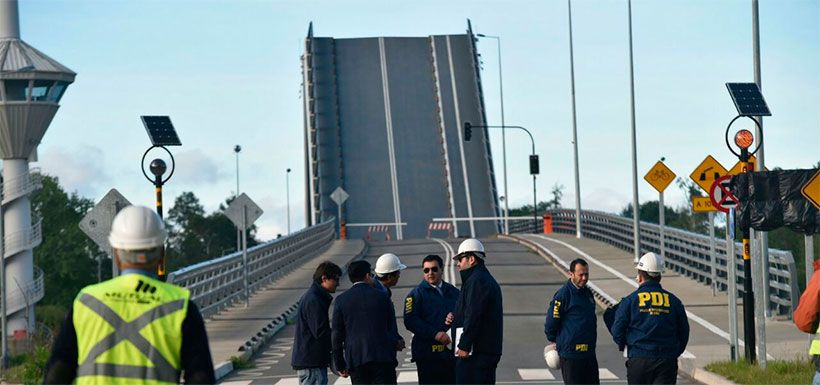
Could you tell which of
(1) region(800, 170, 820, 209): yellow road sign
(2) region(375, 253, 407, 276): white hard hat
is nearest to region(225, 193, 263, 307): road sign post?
(1) region(800, 170, 820, 209): yellow road sign

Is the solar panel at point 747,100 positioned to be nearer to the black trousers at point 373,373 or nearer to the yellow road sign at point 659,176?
the black trousers at point 373,373

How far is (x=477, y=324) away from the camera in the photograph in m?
13.1

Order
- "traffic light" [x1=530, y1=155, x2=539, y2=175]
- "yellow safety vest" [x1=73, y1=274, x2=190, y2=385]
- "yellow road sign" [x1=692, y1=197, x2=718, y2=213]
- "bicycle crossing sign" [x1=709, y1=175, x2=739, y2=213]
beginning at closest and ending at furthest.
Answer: "yellow safety vest" [x1=73, y1=274, x2=190, y2=385], "bicycle crossing sign" [x1=709, y1=175, x2=739, y2=213], "yellow road sign" [x1=692, y1=197, x2=718, y2=213], "traffic light" [x1=530, y1=155, x2=539, y2=175]

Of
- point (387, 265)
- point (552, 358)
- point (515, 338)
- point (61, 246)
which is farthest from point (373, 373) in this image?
point (61, 246)

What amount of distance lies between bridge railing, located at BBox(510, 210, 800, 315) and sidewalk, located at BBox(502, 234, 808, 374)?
45 centimetres

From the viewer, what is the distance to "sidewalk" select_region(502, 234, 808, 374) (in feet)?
76.7

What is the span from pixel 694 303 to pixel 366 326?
20.5m

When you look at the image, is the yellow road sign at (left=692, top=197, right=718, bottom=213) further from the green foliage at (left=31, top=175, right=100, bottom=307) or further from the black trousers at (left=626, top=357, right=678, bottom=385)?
the green foliage at (left=31, top=175, right=100, bottom=307)

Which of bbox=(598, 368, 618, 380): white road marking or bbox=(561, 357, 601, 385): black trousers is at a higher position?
bbox=(561, 357, 601, 385): black trousers

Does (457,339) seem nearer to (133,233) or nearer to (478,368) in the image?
(478,368)

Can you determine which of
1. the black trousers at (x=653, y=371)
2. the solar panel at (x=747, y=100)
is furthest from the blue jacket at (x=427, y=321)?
the solar panel at (x=747, y=100)

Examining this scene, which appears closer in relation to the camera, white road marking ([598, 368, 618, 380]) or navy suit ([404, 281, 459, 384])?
navy suit ([404, 281, 459, 384])

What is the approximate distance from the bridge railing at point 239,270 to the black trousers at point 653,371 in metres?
14.7

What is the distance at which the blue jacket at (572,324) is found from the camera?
45.2 ft
